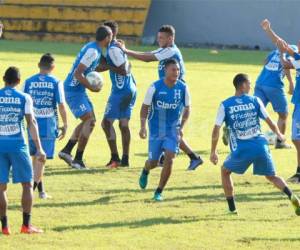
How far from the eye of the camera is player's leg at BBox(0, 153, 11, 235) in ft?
33.9

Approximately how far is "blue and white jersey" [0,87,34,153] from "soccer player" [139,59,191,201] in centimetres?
257

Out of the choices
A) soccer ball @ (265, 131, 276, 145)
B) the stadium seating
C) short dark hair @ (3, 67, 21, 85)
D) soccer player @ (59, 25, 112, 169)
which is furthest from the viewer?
the stadium seating

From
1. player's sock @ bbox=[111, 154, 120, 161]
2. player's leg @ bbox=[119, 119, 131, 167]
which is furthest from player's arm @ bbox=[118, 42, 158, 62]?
player's sock @ bbox=[111, 154, 120, 161]

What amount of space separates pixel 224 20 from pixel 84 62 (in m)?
25.9

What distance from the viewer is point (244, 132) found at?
11.5 meters

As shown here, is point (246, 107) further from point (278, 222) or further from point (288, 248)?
point (288, 248)

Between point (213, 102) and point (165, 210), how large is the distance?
11862mm

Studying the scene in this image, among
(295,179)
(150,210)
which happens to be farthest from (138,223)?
(295,179)

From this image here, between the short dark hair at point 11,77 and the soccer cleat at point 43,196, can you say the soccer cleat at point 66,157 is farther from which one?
the short dark hair at point 11,77

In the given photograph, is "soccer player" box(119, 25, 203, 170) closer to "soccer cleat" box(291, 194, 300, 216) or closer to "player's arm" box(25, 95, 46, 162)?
"soccer cleat" box(291, 194, 300, 216)

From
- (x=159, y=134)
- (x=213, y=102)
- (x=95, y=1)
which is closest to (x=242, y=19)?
(x=95, y=1)

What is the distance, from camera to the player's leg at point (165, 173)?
→ 1236 cm

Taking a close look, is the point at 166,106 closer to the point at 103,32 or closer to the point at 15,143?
the point at 103,32

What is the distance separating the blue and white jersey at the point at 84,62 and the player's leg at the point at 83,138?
45 cm
